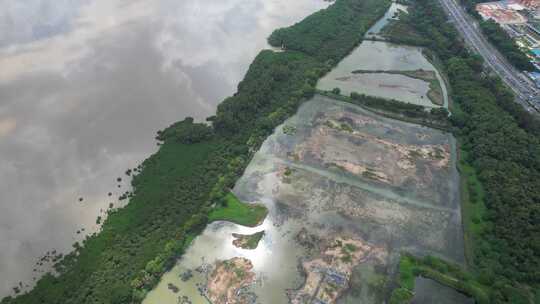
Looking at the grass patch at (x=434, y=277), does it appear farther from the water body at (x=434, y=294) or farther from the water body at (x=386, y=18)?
the water body at (x=386, y=18)

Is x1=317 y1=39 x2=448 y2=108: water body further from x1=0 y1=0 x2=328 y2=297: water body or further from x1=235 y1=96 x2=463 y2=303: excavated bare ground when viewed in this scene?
x1=0 y1=0 x2=328 y2=297: water body

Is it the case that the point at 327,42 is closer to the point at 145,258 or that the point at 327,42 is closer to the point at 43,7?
the point at 145,258

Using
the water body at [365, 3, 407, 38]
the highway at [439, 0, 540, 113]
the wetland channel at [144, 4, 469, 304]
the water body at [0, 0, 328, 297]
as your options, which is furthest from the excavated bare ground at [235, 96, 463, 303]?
the water body at [365, 3, 407, 38]

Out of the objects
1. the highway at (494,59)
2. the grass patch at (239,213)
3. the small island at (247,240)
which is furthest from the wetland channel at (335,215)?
the highway at (494,59)

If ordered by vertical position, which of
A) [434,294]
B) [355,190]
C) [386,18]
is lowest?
[434,294]

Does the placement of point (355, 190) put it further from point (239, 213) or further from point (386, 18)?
point (386, 18)

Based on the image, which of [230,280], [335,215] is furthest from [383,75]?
[230,280]
